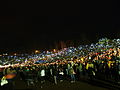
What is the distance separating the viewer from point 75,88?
1380 centimetres

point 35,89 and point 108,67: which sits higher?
point 108,67

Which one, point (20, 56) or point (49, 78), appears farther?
point (20, 56)

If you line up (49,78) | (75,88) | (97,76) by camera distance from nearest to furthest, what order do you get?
(75,88) → (97,76) → (49,78)

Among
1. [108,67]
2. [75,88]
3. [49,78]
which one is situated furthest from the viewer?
[49,78]

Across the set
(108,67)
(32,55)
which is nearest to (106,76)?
(108,67)

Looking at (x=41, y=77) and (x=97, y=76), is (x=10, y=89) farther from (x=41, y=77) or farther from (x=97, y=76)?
(x=97, y=76)

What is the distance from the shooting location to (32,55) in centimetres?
9638

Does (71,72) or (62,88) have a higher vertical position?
(71,72)

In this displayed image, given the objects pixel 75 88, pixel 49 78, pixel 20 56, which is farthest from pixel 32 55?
pixel 75 88

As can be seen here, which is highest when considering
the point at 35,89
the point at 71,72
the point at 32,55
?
the point at 32,55

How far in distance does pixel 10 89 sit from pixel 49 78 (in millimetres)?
6348

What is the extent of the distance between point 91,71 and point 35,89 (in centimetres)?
444

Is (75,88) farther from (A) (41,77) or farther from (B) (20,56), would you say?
(B) (20,56)

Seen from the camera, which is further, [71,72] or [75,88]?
[71,72]
